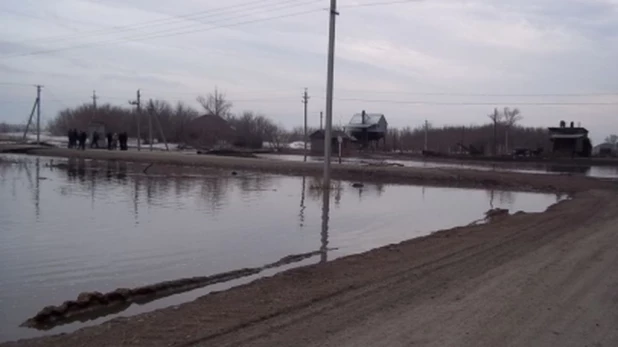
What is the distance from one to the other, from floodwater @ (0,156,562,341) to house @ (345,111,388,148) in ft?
225

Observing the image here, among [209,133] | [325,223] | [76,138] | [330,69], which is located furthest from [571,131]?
[325,223]

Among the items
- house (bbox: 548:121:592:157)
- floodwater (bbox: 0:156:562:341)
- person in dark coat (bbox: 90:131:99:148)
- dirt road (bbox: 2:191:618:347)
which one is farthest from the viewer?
house (bbox: 548:121:592:157)

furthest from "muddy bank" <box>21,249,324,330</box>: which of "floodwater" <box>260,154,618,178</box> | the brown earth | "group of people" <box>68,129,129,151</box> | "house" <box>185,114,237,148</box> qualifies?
"house" <box>185,114,237,148</box>

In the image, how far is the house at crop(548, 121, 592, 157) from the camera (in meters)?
87.6

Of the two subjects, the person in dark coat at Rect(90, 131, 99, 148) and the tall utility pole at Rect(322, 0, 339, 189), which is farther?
the person in dark coat at Rect(90, 131, 99, 148)

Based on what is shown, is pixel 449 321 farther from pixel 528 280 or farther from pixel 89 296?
pixel 89 296

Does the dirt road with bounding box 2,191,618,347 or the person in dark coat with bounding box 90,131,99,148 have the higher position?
the person in dark coat with bounding box 90,131,99,148

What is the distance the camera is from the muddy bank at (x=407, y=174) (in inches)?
1385

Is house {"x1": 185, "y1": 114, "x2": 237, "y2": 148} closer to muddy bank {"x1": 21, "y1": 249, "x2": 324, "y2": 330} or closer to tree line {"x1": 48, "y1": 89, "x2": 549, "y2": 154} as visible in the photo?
tree line {"x1": 48, "y1": 89, "x2": 549, "y2": 154}

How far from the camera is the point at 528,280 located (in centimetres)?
932

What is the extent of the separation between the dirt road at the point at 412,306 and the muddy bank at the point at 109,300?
861 mm

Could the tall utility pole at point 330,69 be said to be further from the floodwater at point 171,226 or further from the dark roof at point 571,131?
the dark roof at point 571,131

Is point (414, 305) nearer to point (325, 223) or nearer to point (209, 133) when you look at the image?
point (325, 223)

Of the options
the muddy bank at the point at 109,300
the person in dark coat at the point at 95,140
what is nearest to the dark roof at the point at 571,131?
the person in dark coat at the point at 95,140
